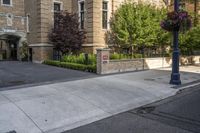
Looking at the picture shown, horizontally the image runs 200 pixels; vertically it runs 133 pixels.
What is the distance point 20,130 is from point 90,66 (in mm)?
9639

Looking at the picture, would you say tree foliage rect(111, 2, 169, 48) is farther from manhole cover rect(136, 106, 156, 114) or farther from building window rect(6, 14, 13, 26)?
manhole cover rect(136, 106, 156, 114)

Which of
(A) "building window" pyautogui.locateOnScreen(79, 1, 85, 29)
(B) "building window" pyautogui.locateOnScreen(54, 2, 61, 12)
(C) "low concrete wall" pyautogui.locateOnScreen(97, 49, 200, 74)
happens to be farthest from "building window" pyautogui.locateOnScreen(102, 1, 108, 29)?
(C) "low concrete wall" pyautogui.locateOnScreen(97, 49, 200, 74)

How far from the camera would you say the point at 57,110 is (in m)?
7.26

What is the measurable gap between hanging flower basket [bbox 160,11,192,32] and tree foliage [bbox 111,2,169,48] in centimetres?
731

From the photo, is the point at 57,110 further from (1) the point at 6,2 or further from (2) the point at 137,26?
(1) the point at 6,2

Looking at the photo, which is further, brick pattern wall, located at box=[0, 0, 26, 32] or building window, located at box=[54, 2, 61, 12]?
brick pattern wall, located at box=[0, 0, 26, 32]

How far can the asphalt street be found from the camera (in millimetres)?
5895

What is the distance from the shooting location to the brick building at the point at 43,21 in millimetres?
20625

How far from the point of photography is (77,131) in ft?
19.5

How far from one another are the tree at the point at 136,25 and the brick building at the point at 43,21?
174cm

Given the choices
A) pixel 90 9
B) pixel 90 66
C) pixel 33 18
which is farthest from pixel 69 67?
pixel 33 18

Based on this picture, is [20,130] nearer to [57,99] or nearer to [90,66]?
[57,99]

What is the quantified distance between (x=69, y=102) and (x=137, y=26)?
11857mm

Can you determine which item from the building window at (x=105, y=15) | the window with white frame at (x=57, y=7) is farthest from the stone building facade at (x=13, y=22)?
the building window at (x=105, y=15)
